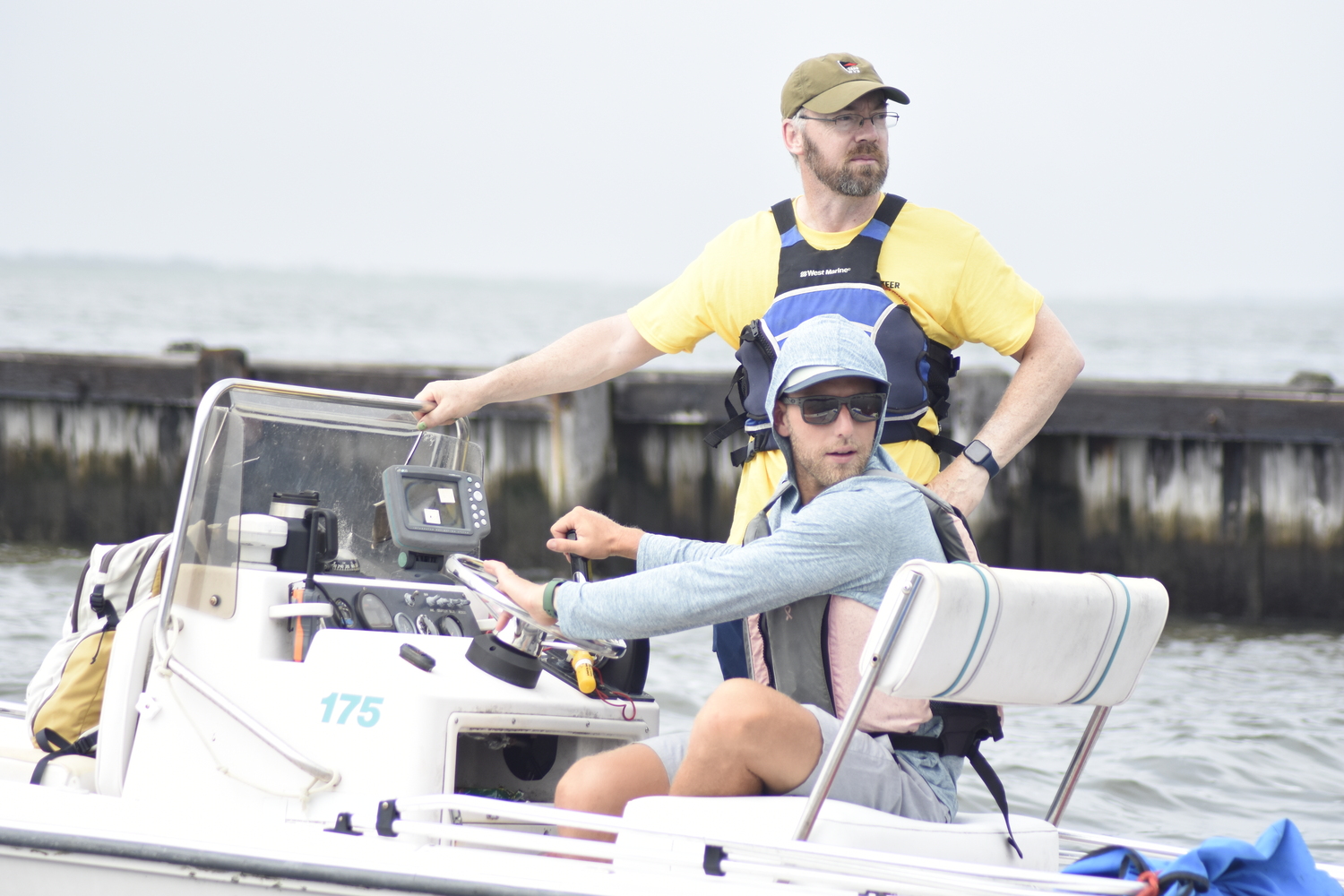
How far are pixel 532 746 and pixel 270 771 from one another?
0.55m

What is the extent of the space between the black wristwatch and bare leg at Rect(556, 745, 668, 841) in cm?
104

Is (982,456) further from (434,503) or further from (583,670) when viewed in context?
(434,503)

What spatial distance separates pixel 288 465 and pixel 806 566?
4.50 ft

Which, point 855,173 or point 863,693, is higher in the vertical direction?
point 855,173

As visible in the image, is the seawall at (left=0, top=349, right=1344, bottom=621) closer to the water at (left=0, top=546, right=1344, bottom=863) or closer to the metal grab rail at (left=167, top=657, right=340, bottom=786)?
the water at (left=0, top=546, right=1344, bottom=863)

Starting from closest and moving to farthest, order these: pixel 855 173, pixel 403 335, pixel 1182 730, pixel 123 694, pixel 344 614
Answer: pixel 123 694 < pixel 344 614 < pixel 855 173 < pixel 1182 730 < pixel 403 335

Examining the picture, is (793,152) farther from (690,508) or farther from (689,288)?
(690,508)

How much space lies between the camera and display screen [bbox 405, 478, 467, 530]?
2.90 metres

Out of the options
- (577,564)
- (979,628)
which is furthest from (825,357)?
(577,564)

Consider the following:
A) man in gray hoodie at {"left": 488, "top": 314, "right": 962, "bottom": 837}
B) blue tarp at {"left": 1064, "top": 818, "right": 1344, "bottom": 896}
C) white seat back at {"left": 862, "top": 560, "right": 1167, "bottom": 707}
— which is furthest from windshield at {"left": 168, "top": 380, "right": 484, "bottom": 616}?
blue tarp at {"left": 1064, "top": 818, "right": 1344, "bottom": 896}

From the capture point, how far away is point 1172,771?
5.38 metres

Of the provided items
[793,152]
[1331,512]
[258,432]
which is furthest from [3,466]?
[1331,512]

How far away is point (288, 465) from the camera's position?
3113 mm

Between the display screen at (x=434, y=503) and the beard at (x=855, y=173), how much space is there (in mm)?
1074
